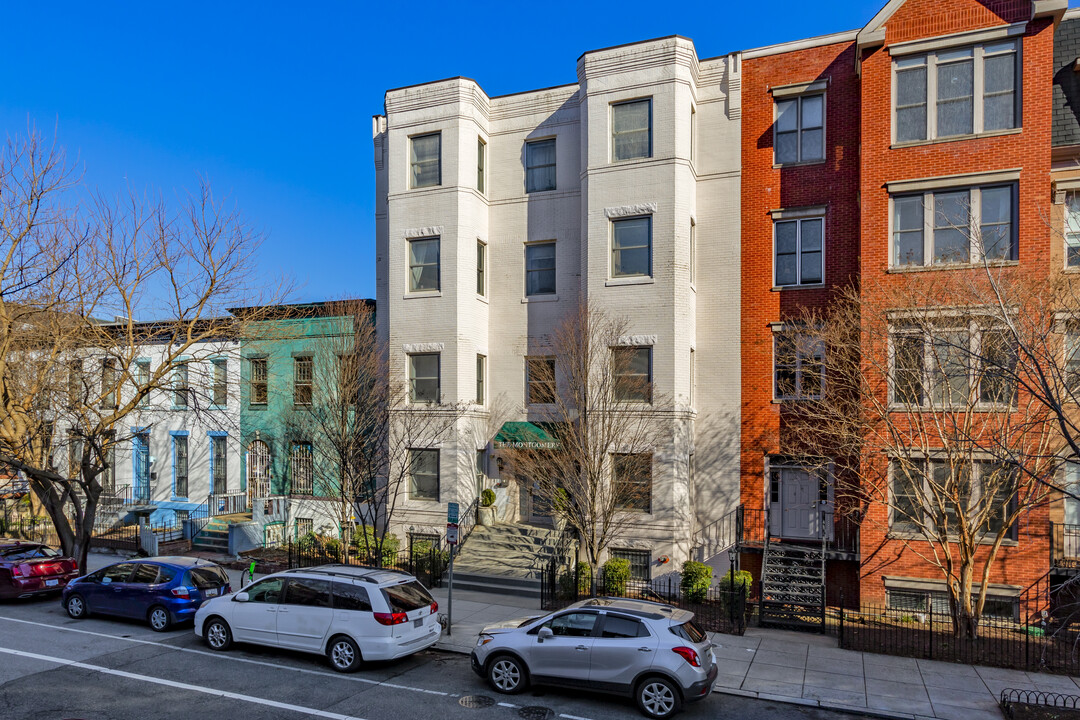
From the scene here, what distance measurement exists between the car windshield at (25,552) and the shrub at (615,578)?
14.0 metres

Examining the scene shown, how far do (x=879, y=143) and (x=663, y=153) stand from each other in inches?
228

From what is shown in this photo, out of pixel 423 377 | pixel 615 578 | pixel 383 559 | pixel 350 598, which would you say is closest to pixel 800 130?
pixel 423 377

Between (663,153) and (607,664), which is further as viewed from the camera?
(663,153)

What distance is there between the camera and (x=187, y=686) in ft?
37.0

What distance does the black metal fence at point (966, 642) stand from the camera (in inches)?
521

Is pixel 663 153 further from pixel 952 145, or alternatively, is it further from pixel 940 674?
pixel 940 674

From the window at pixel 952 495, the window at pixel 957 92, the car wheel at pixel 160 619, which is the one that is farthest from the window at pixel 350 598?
the window at pixel 957 92

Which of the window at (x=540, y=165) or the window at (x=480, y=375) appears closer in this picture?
the window at (x=480, y=375)

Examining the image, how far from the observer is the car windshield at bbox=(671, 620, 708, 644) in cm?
1043

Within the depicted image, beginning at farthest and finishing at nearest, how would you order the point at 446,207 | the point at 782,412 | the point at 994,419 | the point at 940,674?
the point at 446,207 < the point at 782,412 < the point at 994,419 < the point at 940,674

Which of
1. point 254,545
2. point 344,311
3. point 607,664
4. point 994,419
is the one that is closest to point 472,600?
point 607,664

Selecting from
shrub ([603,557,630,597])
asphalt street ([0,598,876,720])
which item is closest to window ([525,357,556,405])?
shrub ([603,557,630,597])

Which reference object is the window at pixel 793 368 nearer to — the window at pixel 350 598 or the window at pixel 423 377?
the window at pixel 423 377

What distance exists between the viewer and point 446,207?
22.8 m
